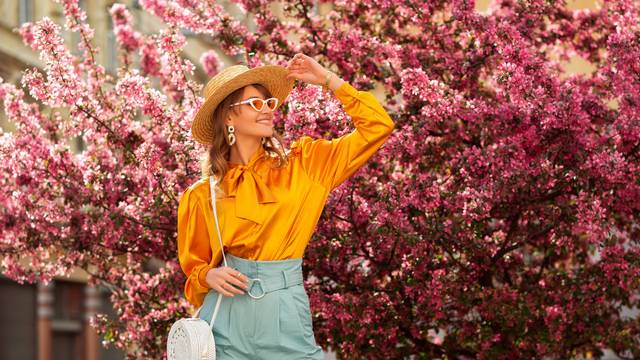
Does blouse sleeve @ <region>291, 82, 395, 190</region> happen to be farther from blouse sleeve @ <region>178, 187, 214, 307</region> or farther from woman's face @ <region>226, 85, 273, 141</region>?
blouse sleeve @ <region>178, 187, 214, 307</region>

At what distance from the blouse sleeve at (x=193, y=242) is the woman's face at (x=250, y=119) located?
0.89 feet

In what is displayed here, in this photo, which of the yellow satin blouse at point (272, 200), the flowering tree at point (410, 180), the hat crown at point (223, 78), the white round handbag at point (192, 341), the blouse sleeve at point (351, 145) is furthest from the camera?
the flowering tree at point (410, 180)

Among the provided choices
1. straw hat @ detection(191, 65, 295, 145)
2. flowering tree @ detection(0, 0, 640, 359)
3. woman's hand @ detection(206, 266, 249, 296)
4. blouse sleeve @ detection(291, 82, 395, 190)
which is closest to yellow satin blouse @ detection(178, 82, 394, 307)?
blouse sleeve @ detection(291, 82, 395, 190)

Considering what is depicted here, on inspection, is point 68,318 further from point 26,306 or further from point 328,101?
point 328,101

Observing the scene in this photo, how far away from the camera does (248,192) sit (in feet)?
14.6

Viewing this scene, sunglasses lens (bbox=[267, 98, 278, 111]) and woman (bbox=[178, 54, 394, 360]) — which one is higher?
sunglasses lens (bbox=[267, 98, 278, 111])

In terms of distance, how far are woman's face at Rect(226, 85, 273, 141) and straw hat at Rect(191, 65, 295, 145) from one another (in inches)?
1.7

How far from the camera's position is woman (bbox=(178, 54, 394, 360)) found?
4.34 meters

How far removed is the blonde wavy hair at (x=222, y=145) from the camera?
4633 millimetres

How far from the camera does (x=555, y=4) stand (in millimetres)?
8234

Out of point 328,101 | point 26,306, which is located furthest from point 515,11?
point 26,306

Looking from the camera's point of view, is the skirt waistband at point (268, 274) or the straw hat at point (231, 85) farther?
the straw hat at point (231, 85)

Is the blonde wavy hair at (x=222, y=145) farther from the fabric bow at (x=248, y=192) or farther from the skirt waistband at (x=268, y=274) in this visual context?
the skirt waistband at (x=268, y=274)

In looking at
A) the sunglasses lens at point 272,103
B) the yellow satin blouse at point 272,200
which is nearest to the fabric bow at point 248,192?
the yellow satin blouse at point 272,200
